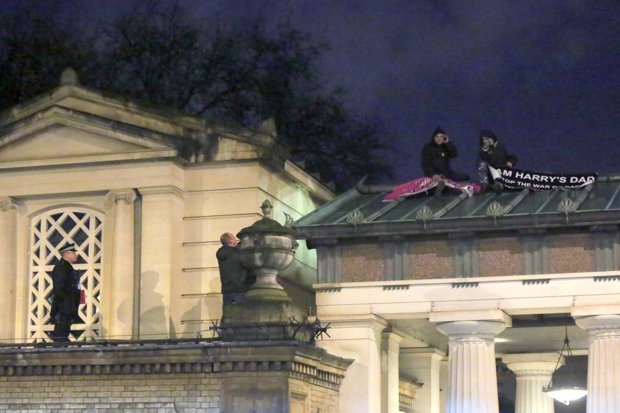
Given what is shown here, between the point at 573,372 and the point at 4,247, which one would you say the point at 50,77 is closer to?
the point at 4,247

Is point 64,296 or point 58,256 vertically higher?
point 58,256

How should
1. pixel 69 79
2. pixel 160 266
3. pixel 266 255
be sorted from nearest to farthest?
1. pixel 266 255
2. pixel 160 266
3. pixel 69 79

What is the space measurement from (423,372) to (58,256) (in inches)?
328

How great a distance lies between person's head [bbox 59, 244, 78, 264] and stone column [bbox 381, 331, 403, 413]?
20.3 feet

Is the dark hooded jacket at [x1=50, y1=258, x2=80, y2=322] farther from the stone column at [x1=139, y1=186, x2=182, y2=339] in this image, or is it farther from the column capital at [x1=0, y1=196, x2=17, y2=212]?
the column capital at [x1=0, y1=196, x2=17, y2=212]

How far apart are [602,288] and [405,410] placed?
6501 mm

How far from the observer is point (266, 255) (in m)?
28.5

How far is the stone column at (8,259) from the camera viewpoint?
33.1 m

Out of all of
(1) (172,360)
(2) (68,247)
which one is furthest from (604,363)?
(2) (68,247)

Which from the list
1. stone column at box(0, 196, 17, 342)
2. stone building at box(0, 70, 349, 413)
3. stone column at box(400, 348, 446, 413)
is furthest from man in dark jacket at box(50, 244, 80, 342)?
stone column at box(400, 348, 446, 413)

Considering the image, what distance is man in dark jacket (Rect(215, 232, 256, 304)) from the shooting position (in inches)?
1163

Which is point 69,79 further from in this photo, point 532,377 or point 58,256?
point 532,377

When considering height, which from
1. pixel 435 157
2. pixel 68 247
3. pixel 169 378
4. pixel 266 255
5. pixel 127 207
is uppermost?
pixel 435 157

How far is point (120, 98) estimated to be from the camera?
109 feet
